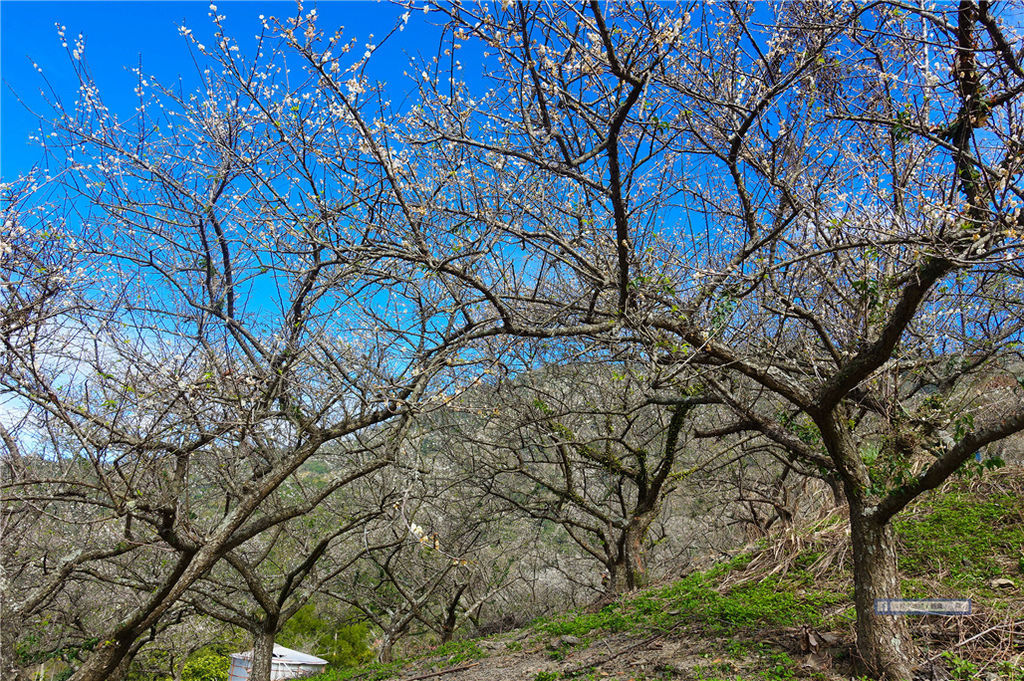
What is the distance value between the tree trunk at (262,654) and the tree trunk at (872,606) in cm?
717

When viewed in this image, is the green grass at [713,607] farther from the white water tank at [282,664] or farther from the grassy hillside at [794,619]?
the white water tank at [282,664]

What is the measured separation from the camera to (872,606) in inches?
147

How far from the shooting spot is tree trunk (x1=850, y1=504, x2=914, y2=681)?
3.62 metres

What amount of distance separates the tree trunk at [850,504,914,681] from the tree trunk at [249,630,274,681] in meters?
7.17

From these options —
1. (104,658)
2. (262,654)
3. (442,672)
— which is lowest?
(442,672)

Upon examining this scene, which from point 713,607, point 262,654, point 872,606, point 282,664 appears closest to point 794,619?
point 713,607

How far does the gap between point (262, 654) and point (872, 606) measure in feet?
24.4

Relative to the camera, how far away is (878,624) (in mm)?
3707

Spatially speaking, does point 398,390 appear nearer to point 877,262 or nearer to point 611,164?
point 611,164

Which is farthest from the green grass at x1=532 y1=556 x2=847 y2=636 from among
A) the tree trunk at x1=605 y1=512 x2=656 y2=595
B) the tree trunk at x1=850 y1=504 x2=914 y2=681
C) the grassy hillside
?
the tree trunk at x1=605 y1=512 x2=656 y2=595

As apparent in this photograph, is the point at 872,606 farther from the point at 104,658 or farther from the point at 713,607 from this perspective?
the point at 104,658

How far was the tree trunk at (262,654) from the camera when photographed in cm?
784

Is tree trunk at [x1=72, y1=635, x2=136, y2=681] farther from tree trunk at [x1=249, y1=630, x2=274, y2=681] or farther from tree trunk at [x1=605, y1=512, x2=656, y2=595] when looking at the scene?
tree trunk at [x1=605, y1=512, x2=656, y2=595]

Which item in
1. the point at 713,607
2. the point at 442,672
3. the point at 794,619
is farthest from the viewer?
the point at 442,672
